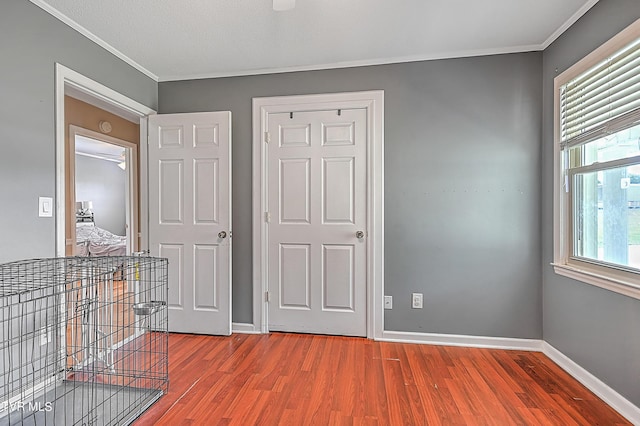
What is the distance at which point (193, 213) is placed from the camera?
2955 millimetres

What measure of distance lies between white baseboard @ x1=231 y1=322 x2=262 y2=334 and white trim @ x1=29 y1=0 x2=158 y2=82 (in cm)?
251

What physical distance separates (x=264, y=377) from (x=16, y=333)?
1501mm

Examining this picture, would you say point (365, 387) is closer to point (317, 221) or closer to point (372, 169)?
point (317, 221)

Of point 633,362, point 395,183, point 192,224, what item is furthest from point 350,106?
point 633,362

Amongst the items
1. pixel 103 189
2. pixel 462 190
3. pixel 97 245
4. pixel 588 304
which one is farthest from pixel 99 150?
pixel 588 304

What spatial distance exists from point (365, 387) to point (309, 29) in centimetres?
250

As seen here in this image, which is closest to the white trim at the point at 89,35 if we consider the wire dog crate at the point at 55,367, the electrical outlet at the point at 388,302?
the wire dog crate at the point at 55,367

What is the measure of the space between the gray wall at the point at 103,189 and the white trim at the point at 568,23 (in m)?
8.39

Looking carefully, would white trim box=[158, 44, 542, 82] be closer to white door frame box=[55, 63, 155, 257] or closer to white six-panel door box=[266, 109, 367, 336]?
white six-panel door box=[266, 109, 367, 336]

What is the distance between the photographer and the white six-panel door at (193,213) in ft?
9.51

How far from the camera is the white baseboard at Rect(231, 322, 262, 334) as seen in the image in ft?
9.67

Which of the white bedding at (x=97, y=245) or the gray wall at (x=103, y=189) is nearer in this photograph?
the white bedding at (x=97, y=245)

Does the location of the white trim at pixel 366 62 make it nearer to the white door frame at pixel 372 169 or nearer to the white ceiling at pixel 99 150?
the white door frame at pixel 372 169

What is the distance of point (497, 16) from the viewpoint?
214cm
